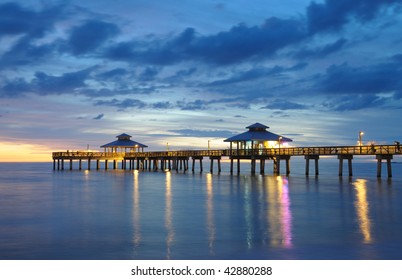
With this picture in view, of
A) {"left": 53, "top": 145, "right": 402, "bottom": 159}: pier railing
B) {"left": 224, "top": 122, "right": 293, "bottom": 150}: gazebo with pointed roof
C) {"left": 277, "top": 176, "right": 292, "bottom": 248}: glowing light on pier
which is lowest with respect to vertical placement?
{"left": 277, "top": 176, "right": 292, "bottom": 248}: glowing light on pier

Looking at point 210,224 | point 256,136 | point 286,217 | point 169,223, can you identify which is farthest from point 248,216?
point 256,136

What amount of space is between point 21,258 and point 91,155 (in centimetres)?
7513

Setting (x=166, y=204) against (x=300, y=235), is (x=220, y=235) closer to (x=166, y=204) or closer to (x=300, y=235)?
(x=300, y=235)

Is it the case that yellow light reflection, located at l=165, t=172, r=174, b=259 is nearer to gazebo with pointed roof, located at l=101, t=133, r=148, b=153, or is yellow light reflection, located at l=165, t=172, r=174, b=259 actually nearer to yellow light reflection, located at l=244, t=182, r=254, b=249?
yellow light reflection, located at l=244, t=182, r=254, b=249

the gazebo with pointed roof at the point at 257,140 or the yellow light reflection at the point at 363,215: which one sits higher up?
the gazebo with pointed roof at the point at 257,140

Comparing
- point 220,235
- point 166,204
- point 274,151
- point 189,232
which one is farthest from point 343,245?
point 274,151

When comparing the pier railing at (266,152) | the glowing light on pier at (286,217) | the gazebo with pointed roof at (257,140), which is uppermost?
the gazebo with pointed roof at (257,140)

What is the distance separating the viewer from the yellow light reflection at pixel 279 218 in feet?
64.1

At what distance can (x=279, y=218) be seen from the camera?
86.1 feet

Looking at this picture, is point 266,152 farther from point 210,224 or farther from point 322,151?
point 210,224

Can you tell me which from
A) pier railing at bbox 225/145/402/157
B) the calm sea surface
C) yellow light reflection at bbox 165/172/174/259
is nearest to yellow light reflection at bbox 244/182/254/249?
the calm sea surface

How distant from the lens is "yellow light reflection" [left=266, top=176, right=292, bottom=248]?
19536 mm

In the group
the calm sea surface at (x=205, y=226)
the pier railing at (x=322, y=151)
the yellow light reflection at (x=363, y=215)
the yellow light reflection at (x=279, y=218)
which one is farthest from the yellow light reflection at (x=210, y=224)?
the pier railing at (x=322, y=151)

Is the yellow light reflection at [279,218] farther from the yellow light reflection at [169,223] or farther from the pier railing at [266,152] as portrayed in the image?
the pier railing at [266,152]
